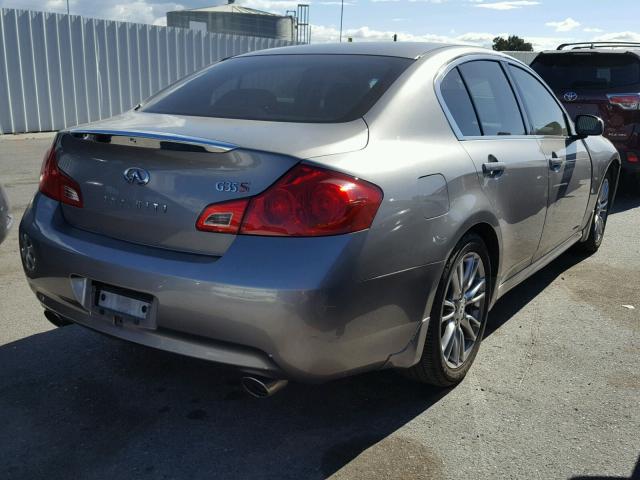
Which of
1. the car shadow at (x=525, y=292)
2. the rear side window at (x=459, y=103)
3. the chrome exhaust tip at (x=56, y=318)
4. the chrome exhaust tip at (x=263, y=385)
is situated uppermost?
the rear side window at (x=459, y=103)

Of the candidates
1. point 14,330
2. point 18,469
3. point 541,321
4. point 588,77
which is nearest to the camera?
point 18,469

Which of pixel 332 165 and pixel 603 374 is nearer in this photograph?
pixel 332 165

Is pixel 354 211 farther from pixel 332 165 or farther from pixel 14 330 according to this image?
pixel 14 330

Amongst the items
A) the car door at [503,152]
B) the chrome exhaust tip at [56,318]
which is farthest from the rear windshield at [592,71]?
the chrome exhaust tip at [56,318]

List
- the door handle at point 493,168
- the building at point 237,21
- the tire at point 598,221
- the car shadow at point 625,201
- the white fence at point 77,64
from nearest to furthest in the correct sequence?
1. the door handle at point 493,168
2. the tire at point 598,221
3. the car shadow at point 625,201
4. the white fence at point 77,64
5. the building at point 237,21

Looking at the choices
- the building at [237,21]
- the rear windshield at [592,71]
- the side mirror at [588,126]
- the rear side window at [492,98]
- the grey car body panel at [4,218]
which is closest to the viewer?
the rear side window at [492,98]

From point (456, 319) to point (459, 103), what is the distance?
1.05 metres

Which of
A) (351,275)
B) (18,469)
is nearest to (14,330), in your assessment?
(18,469)

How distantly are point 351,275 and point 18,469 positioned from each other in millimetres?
1444

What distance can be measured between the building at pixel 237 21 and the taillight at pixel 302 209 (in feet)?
130

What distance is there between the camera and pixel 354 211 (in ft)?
7.46

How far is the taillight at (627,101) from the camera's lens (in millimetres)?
7516

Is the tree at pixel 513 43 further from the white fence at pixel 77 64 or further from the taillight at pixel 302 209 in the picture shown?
→ the taillight at pixel 302 209

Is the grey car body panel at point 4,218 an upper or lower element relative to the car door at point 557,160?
lower
